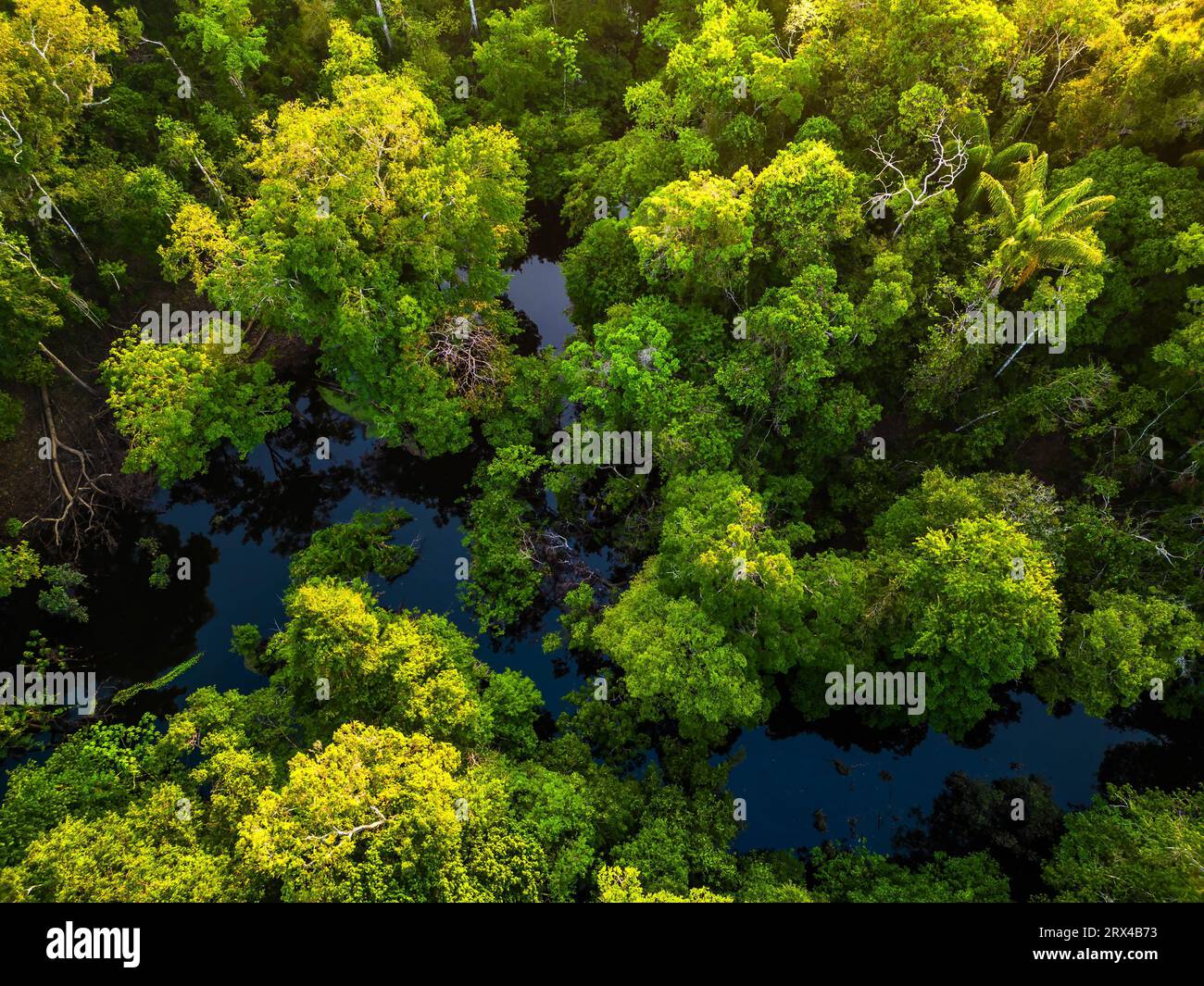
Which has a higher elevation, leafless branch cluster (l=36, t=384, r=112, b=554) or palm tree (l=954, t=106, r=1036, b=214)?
palm tree (l=954, t=106, r=1036, b=214)

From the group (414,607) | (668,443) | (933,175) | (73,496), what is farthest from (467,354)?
(73,496)

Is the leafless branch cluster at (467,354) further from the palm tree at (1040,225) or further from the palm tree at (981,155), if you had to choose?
the palm tree at (981,155)

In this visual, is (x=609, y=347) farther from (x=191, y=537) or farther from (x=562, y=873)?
(x=191, y=537)

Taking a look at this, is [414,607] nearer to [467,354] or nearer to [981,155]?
[467,354]

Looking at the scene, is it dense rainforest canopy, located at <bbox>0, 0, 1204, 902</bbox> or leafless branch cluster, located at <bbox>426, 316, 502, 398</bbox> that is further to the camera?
leafless branch cluster, located at <bbox>426, 316, 502, 398</bbox>

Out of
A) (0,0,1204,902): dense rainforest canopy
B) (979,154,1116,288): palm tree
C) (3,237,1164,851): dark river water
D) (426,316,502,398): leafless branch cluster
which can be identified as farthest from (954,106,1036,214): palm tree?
(426,316,502,398): leafless branch cluster

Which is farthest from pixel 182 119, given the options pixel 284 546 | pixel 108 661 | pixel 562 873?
pixel 562 873

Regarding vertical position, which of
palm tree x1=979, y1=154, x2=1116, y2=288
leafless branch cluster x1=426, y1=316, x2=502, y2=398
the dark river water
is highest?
palm tree x1=979, y1=154, x2=1116, y2=288

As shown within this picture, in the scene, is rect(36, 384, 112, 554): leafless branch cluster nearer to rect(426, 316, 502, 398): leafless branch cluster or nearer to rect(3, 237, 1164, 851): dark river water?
rect(3, 237, 1164, 851): dark river water
